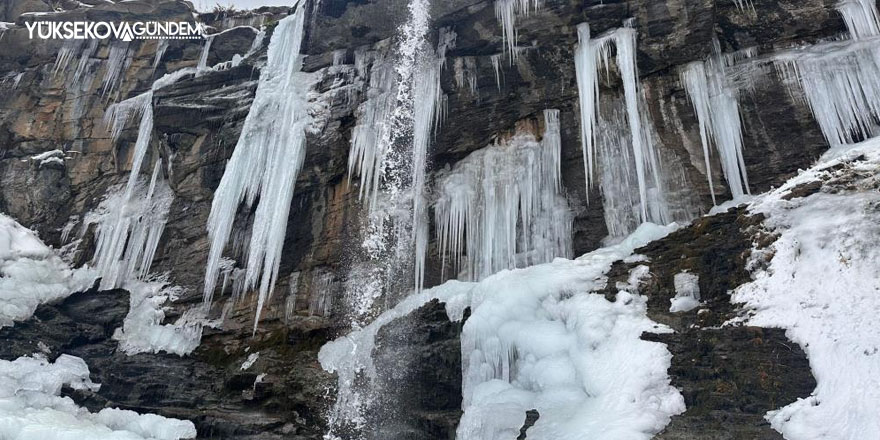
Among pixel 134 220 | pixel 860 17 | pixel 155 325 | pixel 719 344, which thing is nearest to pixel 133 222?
pixel 134 220

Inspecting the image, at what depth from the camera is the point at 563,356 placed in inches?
324

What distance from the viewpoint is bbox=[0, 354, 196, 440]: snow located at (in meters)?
9.88

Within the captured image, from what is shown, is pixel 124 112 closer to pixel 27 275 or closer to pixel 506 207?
pixel 27 275

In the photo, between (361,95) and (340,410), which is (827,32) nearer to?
(361,95)

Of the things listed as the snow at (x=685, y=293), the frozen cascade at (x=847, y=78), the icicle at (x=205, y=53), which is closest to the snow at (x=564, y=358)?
the snow at (x=685, y=293)

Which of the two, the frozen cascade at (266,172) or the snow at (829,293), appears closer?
the snow at (829,293)

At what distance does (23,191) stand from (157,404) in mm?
8161

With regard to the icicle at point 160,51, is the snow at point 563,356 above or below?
below

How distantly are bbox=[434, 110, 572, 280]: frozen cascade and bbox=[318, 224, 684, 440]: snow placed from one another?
1.50m

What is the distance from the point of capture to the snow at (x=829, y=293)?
18.4 feet

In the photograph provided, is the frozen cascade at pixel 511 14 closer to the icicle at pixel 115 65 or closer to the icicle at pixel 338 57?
the icicle at pixel 338 57

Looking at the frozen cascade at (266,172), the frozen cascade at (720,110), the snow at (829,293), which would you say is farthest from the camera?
the frozen cascade at (266,172)

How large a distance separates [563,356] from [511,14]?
7.63m

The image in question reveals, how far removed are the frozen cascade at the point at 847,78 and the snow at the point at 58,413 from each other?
41.6 feet
